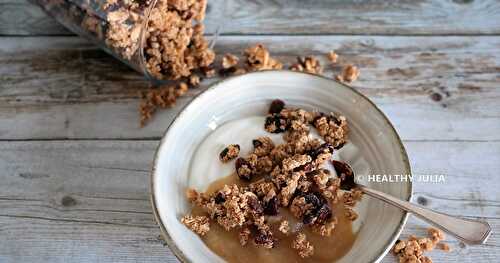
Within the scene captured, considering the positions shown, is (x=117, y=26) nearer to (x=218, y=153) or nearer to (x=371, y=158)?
(x=218, y=153)

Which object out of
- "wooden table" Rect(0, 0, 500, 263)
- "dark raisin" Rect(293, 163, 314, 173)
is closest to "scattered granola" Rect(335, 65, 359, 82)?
"wooden table" Rect(0, 0, 500, 263)

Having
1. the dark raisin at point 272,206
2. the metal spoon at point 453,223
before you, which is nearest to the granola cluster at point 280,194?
the dark raisin at point 272,206

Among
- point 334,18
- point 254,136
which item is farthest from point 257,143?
point 334,18

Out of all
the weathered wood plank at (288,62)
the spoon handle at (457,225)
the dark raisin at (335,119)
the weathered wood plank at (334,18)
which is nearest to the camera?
the spoon handle at (457,225)

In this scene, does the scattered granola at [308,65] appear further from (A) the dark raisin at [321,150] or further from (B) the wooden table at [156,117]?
(A) the dark raisin at [321,150]

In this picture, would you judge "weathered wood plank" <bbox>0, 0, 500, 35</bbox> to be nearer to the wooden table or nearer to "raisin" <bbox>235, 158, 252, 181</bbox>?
the wooden table

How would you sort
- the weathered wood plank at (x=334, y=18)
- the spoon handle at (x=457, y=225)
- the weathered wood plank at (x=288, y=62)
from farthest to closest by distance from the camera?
the weathered wood plank at (x=334, y=18) < the weathered wood plank at (x=288, y=62) < the spoon handle at (x=457, y=225)

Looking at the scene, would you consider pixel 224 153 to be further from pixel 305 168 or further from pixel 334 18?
pixel 334 18
